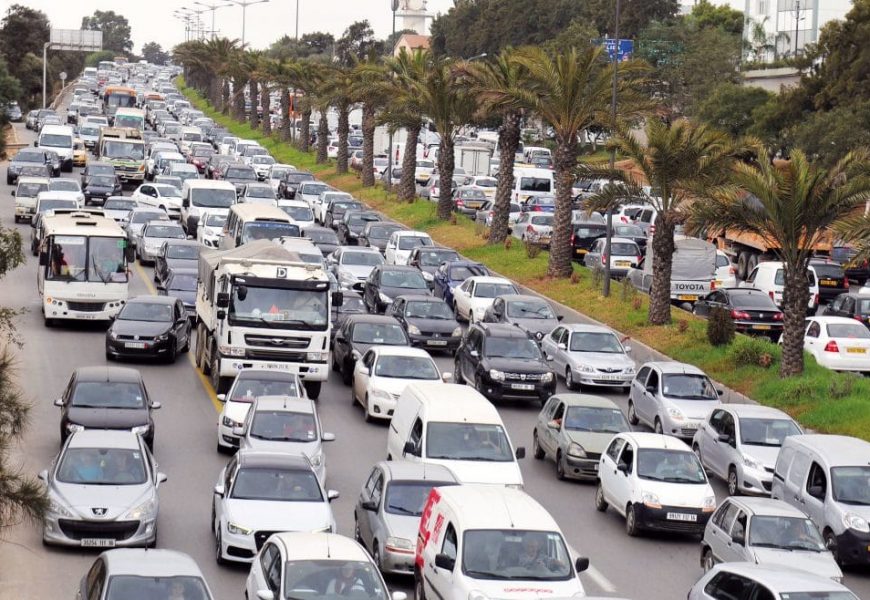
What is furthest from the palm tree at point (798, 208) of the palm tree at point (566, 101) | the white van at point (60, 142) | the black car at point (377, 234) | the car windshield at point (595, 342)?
the white van at point (60, 142)

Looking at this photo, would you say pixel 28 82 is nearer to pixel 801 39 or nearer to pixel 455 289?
pixel 801 39

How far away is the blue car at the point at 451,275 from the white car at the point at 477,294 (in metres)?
1.46

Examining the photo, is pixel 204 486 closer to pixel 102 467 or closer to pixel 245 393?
pixel 245 393

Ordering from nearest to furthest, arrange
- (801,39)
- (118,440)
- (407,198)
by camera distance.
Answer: (118,440), (407,198), (801,39)

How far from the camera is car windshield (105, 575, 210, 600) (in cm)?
1492

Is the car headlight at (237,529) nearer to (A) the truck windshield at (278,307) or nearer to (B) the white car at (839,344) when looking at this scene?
(A) the truck windshield at (278,307)

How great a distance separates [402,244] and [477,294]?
29.6 ft

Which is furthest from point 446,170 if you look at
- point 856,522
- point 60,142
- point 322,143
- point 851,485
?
point 856,522

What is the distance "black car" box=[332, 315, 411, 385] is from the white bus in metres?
6.62

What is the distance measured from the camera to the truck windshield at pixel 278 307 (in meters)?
30.0

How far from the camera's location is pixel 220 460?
25.9m

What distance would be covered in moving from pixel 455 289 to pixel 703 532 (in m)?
21.1

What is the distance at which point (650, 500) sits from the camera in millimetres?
22422

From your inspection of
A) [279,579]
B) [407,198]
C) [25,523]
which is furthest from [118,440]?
[407,198]
